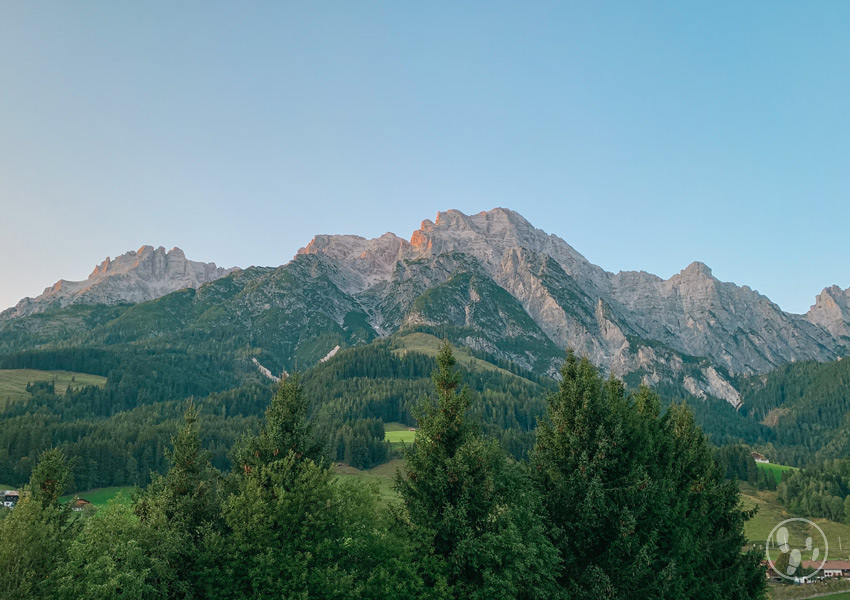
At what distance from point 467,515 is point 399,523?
13.3 feet

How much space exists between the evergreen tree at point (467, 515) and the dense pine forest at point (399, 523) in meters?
0.10

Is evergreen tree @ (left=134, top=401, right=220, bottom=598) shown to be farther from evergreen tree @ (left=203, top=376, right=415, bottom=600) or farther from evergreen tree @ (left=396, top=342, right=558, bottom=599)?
evergreen tree @ (left=396, top=342, right=558, bottom=599)

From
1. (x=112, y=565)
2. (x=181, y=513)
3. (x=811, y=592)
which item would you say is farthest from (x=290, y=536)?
(x=811, y=592)

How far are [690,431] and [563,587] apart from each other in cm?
2031

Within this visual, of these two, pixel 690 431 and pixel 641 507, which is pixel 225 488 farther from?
pixel 690 431

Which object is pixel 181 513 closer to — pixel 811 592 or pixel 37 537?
pixel 37 537

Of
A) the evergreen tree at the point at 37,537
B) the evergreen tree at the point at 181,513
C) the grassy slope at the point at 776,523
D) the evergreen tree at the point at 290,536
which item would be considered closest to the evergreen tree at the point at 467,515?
the evergreen tree at the point at 290,536

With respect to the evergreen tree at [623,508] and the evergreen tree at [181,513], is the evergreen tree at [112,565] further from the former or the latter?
the evergreen tree at [623,508]

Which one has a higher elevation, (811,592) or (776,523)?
(811,592)

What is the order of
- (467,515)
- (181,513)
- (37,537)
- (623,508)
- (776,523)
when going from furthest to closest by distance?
(776,523) < (623,508) < (181,513) < (467,515) < (37,537)

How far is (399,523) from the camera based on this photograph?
31328 mm

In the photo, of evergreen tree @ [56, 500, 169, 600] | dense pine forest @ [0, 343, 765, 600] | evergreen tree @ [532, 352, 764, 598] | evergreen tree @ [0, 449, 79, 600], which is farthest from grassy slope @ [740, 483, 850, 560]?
evergreen tree @ [0, 449, 79, 600]

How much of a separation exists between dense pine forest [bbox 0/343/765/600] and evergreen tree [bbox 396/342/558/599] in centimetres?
10

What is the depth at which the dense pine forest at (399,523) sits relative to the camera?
2806 cm
